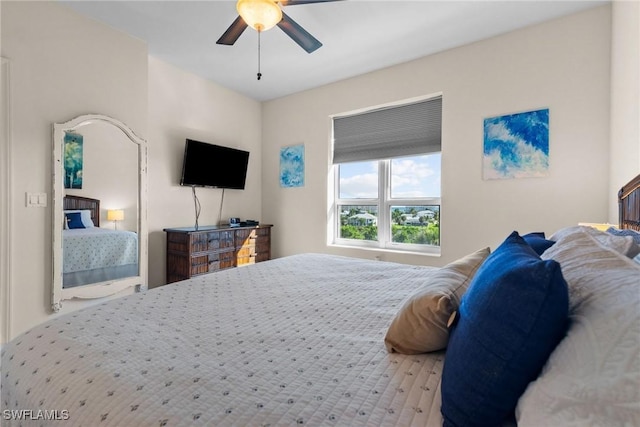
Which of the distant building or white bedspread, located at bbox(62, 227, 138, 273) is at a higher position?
the distant building

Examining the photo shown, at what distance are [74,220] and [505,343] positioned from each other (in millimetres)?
3215

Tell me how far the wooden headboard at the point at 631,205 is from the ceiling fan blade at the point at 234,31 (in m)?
2.48

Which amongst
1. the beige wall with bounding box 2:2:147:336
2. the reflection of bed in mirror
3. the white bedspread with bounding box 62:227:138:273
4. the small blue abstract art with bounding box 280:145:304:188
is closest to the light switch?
the beige wall with bounding box 2:2:147:336

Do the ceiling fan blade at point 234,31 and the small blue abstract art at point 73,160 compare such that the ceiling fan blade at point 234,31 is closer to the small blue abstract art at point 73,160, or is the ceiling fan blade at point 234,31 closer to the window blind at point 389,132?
the small blue abstract art at point 73,160

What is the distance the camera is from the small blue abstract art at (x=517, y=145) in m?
2.70

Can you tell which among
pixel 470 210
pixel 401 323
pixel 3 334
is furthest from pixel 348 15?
pixel 3 334

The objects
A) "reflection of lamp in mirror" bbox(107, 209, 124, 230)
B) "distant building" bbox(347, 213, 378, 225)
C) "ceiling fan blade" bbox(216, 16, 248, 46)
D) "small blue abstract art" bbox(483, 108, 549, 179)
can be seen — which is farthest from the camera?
"distant building" bbox(347, 213, 378, 225)

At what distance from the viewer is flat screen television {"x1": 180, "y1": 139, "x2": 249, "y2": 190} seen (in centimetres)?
358

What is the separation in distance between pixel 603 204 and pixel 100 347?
350 centimetres

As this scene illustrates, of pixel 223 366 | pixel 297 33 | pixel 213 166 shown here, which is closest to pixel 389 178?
pixel 297 33

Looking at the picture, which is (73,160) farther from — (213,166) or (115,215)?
(213,166)

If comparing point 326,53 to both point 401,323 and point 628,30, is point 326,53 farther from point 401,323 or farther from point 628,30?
point 401,323
